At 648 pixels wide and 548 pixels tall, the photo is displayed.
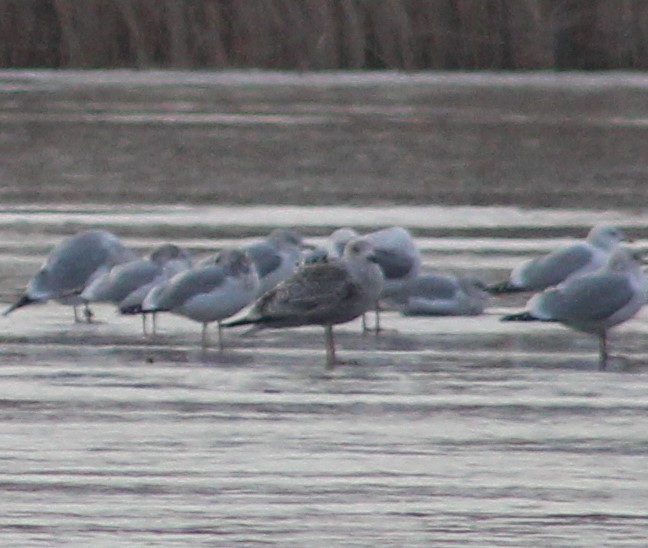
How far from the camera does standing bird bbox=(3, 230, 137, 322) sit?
1169 cm

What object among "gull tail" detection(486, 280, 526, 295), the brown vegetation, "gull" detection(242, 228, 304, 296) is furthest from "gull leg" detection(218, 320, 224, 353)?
the brown vegetation

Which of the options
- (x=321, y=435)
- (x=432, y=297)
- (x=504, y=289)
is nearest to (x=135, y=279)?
(x=432, y=297)

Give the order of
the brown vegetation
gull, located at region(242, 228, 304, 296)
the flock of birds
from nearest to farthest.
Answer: the flock of birds
gull, located at region(242, 228, 304, 296)
the brown vegetation

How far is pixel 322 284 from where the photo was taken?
10.6 meters

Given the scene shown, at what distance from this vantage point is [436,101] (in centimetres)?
3203

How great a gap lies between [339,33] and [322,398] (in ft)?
98.2

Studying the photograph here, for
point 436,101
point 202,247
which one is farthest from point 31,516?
point 436,101

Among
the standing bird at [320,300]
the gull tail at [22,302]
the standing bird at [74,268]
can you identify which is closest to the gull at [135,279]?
the standing bird at [74,268]

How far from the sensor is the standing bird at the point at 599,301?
10.3 metres

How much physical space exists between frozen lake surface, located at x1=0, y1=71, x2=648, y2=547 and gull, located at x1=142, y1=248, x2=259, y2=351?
0.22m

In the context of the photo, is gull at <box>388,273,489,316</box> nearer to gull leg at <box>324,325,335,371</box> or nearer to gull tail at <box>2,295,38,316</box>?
gull leg at <box>324,325,335,371</box>

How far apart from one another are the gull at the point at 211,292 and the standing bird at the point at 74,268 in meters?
0.92

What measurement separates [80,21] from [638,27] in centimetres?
911

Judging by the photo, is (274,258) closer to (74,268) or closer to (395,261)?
(395,261)
